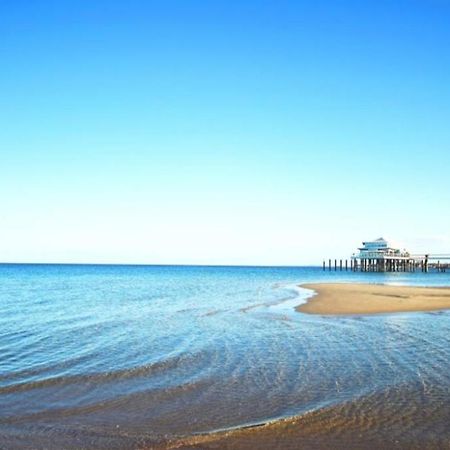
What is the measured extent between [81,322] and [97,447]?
16329mm

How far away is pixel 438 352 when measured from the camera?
1502 centimetres

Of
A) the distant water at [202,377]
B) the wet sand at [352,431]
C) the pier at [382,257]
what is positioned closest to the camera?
the wet sand at [352,431]

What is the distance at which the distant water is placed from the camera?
8477 mm

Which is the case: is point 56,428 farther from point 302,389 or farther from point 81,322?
point 81,322

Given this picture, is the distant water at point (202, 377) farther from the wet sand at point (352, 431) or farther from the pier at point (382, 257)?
the pier at point (382, 257)

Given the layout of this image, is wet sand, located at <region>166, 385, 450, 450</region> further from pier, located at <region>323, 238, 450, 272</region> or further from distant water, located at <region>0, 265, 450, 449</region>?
pier, located at <region>323, 238, 450, 272</region>

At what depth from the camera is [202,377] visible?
12.0 m

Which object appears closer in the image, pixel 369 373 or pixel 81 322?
pixel 369 373

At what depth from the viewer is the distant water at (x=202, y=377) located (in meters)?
8.48

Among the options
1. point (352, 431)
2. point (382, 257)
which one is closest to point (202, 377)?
point (352, 431)

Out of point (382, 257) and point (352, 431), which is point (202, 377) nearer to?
point (352, 431)

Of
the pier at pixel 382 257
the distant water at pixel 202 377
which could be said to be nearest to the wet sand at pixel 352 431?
the distant water at pixel 202 377

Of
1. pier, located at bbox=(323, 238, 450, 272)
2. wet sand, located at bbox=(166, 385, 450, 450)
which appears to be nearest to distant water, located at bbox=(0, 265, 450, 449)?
wet sand, located at bbox=(166, 385, 450, 450)

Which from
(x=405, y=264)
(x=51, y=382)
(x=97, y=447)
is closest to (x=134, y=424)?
(x=97, y=447)
